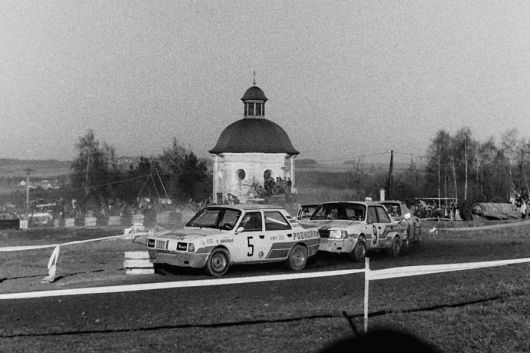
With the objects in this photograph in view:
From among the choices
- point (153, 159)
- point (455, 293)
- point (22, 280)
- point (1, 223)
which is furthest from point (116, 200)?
point (455, 293)

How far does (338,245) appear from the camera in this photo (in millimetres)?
15961

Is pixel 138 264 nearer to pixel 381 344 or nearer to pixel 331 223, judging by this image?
pixel 331 223

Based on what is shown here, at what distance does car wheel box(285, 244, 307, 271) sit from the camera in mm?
A: 14539

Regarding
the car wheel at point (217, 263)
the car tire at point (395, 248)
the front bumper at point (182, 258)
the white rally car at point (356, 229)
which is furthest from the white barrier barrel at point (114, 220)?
the car wheel at point (217, 263)

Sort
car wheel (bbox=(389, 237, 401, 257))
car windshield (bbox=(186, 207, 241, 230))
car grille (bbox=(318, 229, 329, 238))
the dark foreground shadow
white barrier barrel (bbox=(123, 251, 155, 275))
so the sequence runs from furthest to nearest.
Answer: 1. car wheel (bbox=(389, 237, 401, 257))
2. car grille (bbox=(318, 229, 329, 238))
3. car windshield (bbox=(186, 207, 241, 230))
4. white barrier barrel (bbox=(123, 251, 155, 275))
5. the dark foreground shadow

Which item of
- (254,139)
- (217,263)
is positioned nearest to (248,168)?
(254,139)

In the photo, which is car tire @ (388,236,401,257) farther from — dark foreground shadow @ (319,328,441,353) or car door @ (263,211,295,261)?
dark foreground shadow @ (319,328,441,353)

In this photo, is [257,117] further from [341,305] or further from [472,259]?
[341,305]

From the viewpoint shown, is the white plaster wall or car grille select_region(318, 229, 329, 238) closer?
car grille select_region(318, 229, 329, 238)

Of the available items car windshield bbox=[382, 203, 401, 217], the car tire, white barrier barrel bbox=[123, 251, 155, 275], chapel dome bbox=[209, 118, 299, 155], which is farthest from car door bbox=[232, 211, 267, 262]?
chapel dome bbox=[209, 118, 299, 155]

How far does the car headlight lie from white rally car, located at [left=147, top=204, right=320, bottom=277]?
0.83 metres

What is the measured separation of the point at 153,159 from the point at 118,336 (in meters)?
92.0

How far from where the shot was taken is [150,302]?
33.7 ft

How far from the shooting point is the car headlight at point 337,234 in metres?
16.0
